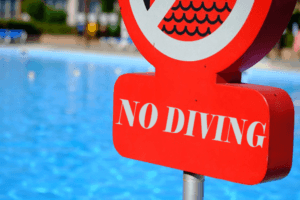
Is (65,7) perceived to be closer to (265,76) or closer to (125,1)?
(265,76)

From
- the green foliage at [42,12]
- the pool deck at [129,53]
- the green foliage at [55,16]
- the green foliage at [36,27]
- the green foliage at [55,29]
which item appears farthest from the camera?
the green foliage at [55,16]

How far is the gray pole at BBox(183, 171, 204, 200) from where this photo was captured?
1.15 m

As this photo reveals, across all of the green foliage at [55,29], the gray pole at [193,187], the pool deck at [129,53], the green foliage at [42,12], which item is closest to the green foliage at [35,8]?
the green foliage at [42,12]

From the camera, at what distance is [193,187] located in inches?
46.0

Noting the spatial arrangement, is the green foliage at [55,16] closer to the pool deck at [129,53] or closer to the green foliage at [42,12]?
the green foliage at [42,12]

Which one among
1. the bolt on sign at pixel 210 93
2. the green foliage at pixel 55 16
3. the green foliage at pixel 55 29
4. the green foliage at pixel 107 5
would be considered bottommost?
the green foliage at pixel 55 29

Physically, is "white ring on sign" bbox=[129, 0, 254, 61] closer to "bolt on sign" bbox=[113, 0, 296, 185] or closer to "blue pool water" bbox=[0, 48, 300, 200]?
"bolt on sign" bbox=[113, 0, 296, 185]

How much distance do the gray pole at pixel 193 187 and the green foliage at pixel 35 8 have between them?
50.8 meters

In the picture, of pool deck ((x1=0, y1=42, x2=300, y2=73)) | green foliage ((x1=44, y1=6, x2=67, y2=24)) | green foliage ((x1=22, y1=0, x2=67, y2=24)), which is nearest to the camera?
pool deck ((x1=0, y1=42, x2=300, y2=73))

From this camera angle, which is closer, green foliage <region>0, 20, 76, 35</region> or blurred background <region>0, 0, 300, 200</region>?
blurred background <region>0, 0, 300, 200</region>

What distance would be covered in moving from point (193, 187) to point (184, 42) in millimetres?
381

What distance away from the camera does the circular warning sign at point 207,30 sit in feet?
3.46

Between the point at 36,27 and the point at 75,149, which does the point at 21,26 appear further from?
the point at 75,149

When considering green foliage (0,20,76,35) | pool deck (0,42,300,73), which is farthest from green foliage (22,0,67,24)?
pool deck (0,42,300,73)
